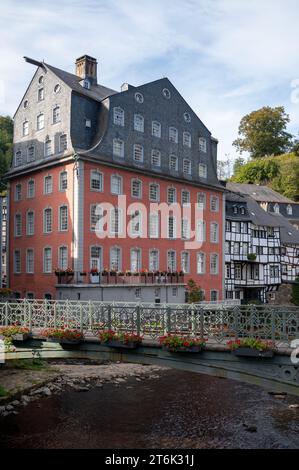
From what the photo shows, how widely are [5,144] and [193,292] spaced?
36.7 metres

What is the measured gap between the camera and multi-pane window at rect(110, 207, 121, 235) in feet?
124

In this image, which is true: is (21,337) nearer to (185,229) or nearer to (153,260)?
(153,260)

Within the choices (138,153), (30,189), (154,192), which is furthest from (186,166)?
(30,189)

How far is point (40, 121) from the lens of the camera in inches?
1578

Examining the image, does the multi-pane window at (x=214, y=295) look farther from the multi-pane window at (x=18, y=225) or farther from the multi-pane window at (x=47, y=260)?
the multi-pane window at (x=18, y=225)

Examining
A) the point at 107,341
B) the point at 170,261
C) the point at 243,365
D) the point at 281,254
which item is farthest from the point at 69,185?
the point at 281,254

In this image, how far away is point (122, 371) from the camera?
1171 inches

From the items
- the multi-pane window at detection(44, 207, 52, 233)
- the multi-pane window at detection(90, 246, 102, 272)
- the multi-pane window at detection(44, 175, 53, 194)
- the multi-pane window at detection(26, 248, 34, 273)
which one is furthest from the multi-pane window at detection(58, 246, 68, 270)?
the multi-pane window at detection(44, 175, 53, 194)

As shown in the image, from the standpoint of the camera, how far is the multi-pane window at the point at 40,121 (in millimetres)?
39753

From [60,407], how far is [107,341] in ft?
22.9

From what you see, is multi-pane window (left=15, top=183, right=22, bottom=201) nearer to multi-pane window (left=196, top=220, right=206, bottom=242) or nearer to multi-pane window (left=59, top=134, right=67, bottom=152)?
multi-pane window (left=59, top=134, right=67, bottom=152)

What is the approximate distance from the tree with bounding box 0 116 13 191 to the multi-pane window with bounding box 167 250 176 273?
2428 centimetres
